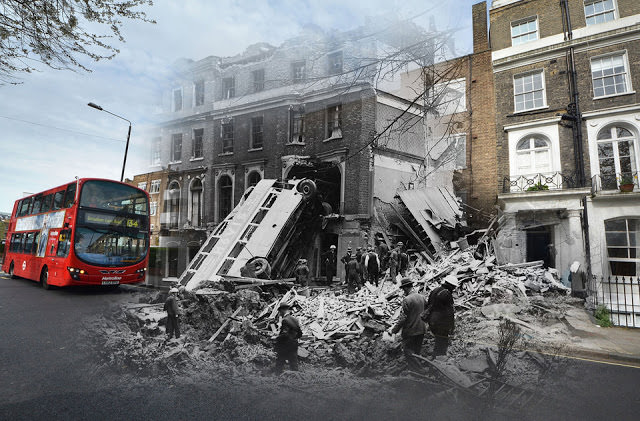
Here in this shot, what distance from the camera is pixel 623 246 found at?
2730 mm

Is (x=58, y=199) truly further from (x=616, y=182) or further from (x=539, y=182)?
(x=616, y=182)

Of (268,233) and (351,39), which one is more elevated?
(351,39)

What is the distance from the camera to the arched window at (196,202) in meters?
4.16

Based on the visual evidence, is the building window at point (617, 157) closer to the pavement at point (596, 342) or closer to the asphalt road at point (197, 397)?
the pavement at point (596, 342)

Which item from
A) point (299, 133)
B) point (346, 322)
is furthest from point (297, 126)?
point (346, 322)

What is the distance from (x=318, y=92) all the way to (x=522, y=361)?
139 inches

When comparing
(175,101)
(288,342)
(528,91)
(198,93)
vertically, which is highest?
(198,93)

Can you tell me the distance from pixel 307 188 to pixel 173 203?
6.63 feet

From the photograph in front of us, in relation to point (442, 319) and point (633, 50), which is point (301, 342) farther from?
point (633, 50)

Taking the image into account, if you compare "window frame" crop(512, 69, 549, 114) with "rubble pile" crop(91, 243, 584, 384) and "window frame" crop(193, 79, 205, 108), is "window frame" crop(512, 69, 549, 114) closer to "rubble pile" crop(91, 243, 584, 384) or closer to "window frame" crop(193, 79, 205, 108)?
"rubble pile" crop(91, 243, 584, 384)

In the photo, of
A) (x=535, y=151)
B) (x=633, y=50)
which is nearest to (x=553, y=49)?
(x=633, y=50)

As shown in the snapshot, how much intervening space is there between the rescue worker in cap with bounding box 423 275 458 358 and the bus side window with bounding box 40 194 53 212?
278 inches

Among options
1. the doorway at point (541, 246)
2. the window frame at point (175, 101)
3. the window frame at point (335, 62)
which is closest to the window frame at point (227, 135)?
the window frame at point (175, 101)

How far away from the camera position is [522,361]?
2.99 meters
